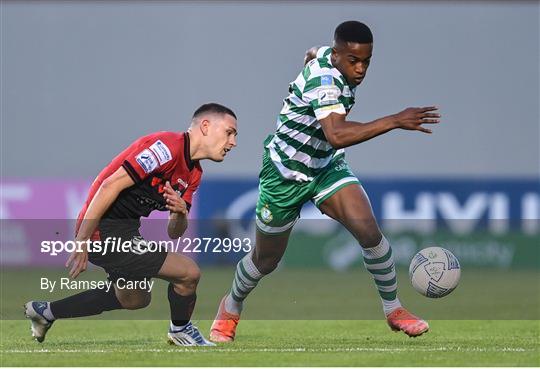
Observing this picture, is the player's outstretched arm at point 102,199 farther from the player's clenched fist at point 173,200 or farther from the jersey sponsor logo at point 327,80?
the jersey sponsor logo at point 327,80

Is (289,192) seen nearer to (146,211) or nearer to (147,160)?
(146,211)

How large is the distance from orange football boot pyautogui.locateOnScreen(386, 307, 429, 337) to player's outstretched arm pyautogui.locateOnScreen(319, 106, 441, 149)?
160 cm

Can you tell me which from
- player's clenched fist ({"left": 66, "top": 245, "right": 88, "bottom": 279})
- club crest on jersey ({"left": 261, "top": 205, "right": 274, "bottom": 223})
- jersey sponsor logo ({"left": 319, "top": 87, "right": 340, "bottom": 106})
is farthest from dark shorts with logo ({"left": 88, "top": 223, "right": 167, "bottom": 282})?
jersey sponsor logo ({"left": 319, "top": 87, "right": 340, "bottom": 106})

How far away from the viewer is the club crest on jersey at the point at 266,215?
10.3m

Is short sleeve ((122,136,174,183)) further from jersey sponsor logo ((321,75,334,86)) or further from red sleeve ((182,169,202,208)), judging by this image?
jersey sponsor logo ((321,75,334,86))

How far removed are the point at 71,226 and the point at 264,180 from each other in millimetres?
15011

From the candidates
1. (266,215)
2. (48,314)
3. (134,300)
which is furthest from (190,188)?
(48,314)

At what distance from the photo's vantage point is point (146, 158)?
8.99 m

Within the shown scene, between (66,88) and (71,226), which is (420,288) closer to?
(71,226)

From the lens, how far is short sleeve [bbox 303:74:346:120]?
9453 millimetres

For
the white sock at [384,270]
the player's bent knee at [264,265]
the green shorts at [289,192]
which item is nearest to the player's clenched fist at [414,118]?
the green shorts at [289,192]

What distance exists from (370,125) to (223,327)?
7.91 feet

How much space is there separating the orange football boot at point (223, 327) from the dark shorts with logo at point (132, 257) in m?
1.32

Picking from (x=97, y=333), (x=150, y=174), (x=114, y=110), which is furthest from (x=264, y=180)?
(x=114, y=110)
